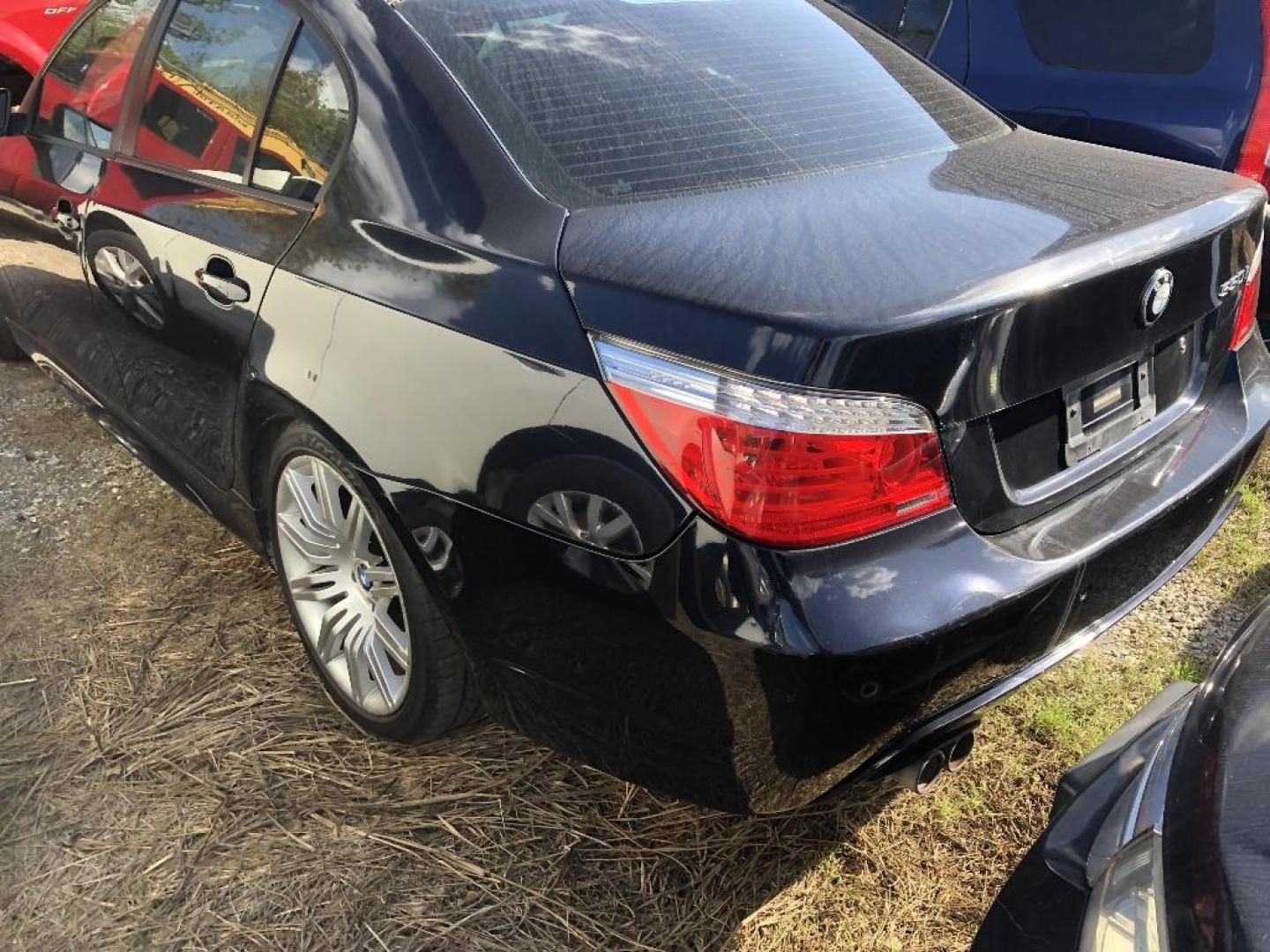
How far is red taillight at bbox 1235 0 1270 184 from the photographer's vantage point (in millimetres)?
3297

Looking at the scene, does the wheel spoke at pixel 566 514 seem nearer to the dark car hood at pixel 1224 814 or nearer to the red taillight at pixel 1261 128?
the dark car hood at pixel 1224 814

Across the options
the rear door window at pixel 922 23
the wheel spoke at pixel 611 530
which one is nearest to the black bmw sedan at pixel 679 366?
the wheel spoke at pixel 611 530

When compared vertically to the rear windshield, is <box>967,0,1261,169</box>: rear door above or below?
below

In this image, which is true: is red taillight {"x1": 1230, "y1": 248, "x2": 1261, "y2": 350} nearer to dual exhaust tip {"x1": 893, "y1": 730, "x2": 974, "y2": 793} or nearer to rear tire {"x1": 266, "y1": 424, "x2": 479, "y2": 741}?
dual exhaust tip {"x1": 893, "y1": 730, "x2": 974, "y2": 793}

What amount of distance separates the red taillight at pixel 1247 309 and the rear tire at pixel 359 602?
169 cm

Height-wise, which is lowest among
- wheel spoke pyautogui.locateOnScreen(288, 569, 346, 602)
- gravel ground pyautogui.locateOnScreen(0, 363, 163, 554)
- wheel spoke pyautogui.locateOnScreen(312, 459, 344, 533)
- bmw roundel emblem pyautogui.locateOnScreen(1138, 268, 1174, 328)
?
gravel ground pyautogui.locateOnScreen(0, 363, 163, 554)

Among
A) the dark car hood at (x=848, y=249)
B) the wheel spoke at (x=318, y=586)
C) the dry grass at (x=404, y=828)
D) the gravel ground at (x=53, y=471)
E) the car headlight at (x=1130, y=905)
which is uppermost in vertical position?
the dark car hood at (x=848, y=249)

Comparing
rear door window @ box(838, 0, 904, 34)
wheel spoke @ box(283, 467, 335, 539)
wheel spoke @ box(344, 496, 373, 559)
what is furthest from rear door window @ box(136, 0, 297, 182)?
rear door window @ box(838, 0, 904, 34)

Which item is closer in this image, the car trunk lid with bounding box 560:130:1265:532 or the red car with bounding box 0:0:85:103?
the car trunk lid with bounding box 560:130:1265:532

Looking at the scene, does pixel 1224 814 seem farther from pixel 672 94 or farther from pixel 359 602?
pixel 359 602

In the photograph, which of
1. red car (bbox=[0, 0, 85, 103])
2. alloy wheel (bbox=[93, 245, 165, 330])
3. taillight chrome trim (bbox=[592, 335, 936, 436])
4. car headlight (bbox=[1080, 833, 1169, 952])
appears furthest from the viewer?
red car (bbox=[0, 0, 85, 103])

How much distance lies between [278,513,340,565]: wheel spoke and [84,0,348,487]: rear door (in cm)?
21

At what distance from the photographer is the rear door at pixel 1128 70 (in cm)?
336

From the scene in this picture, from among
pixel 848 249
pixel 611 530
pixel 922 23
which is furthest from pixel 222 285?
pixel 922 23
